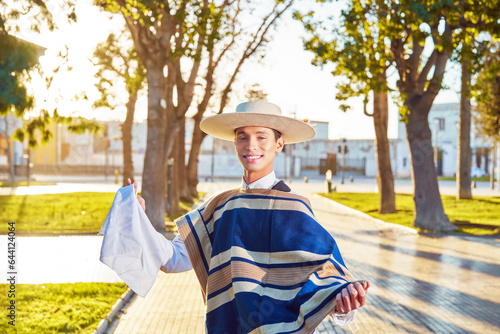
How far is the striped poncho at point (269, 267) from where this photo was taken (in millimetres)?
3086

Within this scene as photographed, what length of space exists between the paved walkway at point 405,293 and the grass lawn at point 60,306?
0.36 m

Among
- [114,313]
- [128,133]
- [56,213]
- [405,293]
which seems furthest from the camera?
[128,133]

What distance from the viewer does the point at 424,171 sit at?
17.5 metres

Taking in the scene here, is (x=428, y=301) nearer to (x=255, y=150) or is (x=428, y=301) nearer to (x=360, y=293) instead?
(x=255, y=150)

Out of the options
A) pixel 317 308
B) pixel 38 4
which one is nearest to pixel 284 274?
pixel 317 308

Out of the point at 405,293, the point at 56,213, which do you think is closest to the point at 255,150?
the point at 405,293

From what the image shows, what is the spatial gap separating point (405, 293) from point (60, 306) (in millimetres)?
4717

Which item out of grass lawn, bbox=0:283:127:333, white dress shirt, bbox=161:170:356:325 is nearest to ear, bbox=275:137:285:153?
white dress shirt, bbox=161:170:356:325

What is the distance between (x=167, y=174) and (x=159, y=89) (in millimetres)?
4517

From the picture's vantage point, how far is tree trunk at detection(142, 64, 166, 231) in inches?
613

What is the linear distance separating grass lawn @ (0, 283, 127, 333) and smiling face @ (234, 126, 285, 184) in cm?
371

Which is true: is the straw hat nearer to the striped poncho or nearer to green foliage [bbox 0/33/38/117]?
the striped poncho

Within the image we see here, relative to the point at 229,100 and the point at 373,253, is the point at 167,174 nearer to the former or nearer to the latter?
the point at 373,253

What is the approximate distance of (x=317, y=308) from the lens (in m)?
3.03
